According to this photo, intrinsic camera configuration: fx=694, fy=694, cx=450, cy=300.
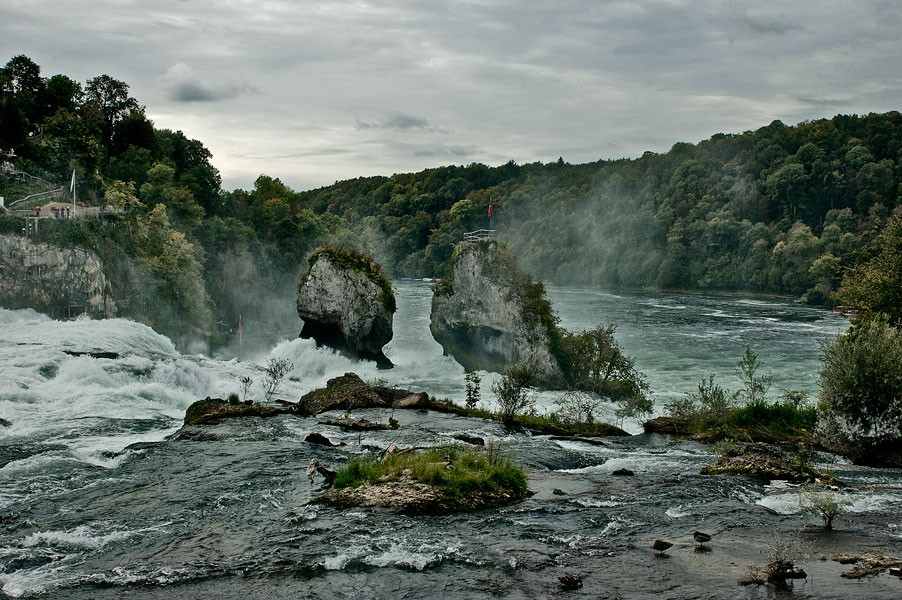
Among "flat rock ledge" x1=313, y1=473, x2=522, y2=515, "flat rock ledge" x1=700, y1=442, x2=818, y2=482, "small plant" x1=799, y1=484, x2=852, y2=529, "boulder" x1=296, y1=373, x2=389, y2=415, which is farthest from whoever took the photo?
"boulder" x1=296, y1=373, x2=389, y2=415

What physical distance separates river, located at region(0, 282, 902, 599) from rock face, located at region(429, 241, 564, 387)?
69.4 feet

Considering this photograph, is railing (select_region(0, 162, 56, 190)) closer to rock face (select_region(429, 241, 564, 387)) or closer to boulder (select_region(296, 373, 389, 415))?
rock face (select_region(429, 241, 564, 387))

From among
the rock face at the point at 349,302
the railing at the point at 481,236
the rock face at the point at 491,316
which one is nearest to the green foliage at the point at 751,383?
the rock face at the point at 491,316

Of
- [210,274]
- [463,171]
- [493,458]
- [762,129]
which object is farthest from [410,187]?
[493,458]

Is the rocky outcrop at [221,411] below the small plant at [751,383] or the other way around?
below

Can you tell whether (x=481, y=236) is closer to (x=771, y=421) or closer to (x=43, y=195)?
(x=771, y=421)

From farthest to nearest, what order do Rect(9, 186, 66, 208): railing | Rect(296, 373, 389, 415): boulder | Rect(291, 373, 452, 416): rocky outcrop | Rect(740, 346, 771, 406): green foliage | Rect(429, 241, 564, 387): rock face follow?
Rect(9, 186, 66, 208): railing, Rect(429, 241, 564, 387): rock face, Rect(291, 373, 452, 416): rocky outcrop, Rect(740, 346, 771, 406): green foliage, Rect(296, 373, 389, 415): boulder

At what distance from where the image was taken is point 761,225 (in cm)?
12706

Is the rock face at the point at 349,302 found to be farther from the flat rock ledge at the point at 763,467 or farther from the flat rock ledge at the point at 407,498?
the flat rock ledge at the point at 407,498

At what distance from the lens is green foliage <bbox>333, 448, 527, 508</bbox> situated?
13675 millimetres

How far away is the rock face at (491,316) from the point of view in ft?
152

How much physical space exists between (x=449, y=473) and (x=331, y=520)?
2.55 m

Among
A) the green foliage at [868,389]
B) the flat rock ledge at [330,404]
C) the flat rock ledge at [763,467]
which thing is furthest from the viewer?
the flat rock ledge at [330,404]

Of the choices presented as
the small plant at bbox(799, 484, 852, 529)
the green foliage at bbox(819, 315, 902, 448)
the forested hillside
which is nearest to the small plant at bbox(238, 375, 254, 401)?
the green foliage at bbox(819, 315, 902, 448)
